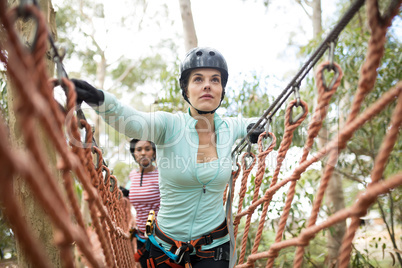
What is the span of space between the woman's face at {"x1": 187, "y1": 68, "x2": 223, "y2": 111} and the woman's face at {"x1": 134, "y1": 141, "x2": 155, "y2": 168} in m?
1.37

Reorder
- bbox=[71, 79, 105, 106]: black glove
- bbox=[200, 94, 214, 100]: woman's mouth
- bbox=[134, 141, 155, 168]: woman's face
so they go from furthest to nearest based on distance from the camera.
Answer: bbox=[134, 141, 155, 168]: woman's face, bbox=[200, 94, 214, 100]: woman's mouth, bbox=[71, 79, 105, 106]: black glove

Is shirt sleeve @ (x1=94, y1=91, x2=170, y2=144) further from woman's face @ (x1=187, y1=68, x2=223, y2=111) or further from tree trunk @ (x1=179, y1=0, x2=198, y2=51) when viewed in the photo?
tree trunk @ (x1=179, y1=0, x2=198, y2=51)

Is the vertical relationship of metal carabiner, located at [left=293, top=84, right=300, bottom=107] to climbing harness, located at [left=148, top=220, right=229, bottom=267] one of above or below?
above

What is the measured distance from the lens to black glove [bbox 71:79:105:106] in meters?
0.92

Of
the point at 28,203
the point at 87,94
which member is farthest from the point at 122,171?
the point at 87,94

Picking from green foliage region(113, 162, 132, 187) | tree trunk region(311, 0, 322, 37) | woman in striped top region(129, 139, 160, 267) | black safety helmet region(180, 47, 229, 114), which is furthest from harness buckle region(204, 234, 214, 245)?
green foliage region(113, 162, 132, 187)

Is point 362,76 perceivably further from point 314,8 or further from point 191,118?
point 314,8

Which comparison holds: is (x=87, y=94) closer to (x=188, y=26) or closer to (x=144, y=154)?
(x=144, y=154)

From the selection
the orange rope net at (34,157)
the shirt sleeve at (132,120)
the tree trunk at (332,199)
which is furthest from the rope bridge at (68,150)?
the tree trunk at (332,199)

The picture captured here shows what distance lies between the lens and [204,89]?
1.54 meters

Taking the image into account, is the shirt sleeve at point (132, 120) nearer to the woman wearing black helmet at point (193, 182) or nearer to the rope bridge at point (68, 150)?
the woman wearing black helmet at point (193, 182)

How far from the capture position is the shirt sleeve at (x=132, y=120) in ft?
3.37

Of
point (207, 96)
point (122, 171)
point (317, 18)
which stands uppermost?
point (317, 18)

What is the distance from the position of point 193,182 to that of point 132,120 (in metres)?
0.45
